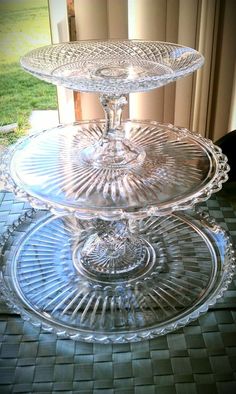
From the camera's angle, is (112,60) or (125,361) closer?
(125,361)

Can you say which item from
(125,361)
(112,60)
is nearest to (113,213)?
(125,361)

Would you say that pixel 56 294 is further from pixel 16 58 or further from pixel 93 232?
pixel 16 58

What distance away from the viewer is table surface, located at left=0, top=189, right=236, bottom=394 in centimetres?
69

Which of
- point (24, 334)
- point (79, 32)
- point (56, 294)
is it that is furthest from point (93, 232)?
point (79, 32)

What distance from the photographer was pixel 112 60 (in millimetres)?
976

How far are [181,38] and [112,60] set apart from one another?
13.8 inches

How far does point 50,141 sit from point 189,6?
549 millimetres

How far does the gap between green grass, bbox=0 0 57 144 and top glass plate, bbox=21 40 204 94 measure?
0.46 meters

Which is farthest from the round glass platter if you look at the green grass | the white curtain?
the green grass

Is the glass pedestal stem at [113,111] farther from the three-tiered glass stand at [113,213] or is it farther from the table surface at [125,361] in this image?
the table surface at [125,361]

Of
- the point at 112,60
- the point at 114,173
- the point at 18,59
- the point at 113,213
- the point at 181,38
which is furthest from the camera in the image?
the point at 18,59

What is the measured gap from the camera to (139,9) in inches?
48.1

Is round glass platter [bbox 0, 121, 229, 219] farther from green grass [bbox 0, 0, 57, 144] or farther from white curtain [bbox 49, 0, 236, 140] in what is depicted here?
green grass [bbox 0, 0, 57, 144]

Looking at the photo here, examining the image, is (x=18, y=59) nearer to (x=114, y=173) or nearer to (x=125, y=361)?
(x=114, y=173)
